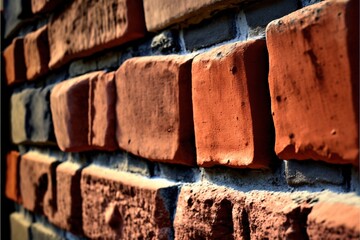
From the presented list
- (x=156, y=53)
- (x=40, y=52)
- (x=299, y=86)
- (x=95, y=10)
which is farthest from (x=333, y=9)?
(x=40, y=52)

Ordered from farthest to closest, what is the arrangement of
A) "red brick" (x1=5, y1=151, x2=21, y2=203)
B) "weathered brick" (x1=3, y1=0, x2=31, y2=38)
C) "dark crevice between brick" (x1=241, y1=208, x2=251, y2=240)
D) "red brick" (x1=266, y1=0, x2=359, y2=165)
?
"red brick" (x1=5, y1=151, x2=21, y2=203)
"weathered brick" (x1=3, y1=0, x2=31, y2=38)
"dark crevice between brick" (x1=241, y1=208, x2=251, y2=240)
"red brick" (x1=266, y1=0, x2=359, y2=165)

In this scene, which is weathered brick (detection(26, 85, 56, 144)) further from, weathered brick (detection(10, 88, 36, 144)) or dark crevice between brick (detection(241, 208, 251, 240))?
dark crevice between brick (detection(241, 208, 251, 240))

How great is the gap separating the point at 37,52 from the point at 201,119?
56cm

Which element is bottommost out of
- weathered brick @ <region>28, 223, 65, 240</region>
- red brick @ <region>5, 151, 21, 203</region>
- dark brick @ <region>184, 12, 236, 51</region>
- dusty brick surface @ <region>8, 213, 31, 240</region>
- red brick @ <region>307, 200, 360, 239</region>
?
dusty brick surface @ <region>8, 213, 31, 240</region>

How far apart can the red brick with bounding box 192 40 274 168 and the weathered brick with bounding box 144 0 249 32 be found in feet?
0.14

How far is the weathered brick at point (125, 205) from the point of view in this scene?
1.88 ft

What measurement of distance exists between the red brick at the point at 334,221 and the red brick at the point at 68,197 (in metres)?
0.48

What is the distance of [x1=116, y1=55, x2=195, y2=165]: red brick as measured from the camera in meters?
0.54

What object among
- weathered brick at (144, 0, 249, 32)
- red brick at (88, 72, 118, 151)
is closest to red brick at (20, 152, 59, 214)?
red brick at (88, 72, 118, 151)

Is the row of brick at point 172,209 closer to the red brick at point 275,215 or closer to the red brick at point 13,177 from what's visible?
the red brick at point 275,215

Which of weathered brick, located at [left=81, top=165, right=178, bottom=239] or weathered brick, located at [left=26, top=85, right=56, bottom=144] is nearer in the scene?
weathered brick, located at [left=81, top=165, right=178, bottom=239]

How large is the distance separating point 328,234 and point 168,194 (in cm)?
23

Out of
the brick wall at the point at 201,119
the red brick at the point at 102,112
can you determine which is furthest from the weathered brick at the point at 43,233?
the red brick at the point at 102,112

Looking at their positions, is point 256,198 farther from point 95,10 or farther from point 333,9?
point 95,10
